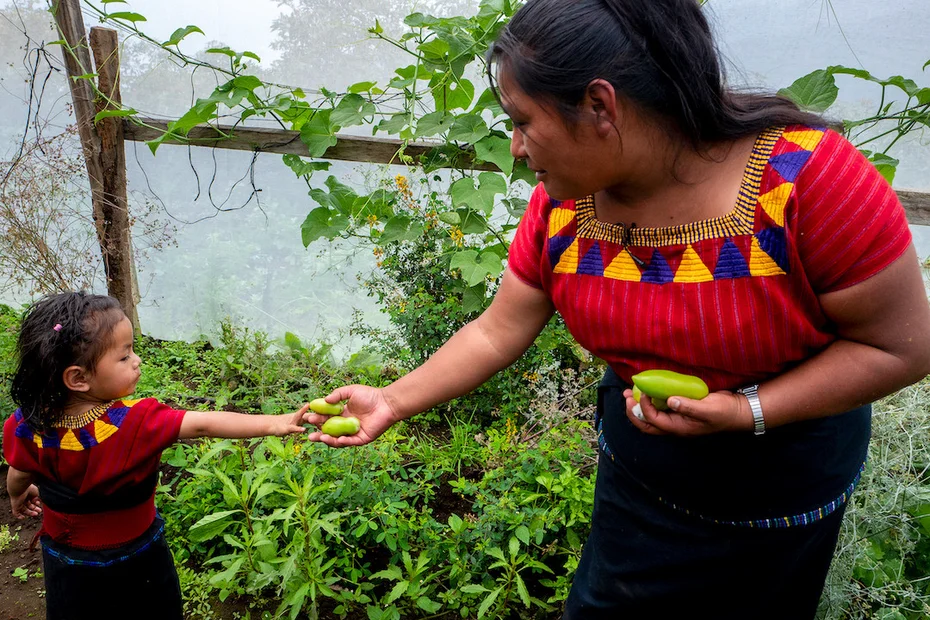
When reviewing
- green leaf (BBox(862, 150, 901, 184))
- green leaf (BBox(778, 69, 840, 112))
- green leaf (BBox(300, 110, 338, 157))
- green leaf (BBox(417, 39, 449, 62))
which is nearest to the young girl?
green leaf (BBox(417, 39, 449, 62))

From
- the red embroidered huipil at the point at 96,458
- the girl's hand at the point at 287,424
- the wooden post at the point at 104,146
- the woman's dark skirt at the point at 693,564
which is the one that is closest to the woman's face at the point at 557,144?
the woman's dark skirt at the point at 693,564

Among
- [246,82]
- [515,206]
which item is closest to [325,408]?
[515,206]

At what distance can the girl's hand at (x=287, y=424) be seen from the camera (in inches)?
68.6

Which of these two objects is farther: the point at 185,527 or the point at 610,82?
the point at 185,527

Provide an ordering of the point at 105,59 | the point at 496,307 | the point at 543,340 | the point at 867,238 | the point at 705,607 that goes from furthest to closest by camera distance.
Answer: the point at 105,59 < the point at 543,340 < the point at 496,307 < the point at 705,607 < the point at 867,238

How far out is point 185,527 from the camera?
261 cm

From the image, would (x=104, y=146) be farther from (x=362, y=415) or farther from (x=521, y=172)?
(x=362, y=415)

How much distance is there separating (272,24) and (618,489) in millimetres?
3346

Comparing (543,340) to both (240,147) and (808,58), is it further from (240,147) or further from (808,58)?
(240,147)

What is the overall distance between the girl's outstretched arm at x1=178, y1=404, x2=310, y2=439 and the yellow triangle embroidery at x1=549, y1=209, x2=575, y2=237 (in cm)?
82

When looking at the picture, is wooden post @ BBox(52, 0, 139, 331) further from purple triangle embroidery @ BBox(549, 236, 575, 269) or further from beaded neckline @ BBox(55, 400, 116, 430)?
purple triangle embroidery @ BBox(549, 236, 575, 269)

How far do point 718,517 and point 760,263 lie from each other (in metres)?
0.51

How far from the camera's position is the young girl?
1715mm

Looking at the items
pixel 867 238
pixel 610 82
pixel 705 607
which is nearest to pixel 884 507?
pixel 705 607
